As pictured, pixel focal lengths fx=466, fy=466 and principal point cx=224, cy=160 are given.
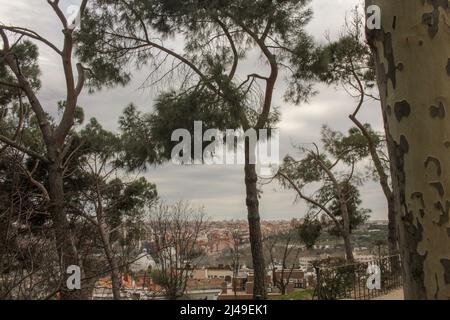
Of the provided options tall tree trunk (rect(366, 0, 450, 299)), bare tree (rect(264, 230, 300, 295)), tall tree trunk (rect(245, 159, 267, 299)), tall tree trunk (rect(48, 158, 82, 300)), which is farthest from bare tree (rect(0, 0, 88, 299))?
tall tree trunk (rect(366, 0, 450, 299))

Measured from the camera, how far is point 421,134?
1313mm

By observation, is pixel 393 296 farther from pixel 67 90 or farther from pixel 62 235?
pixel 67 90

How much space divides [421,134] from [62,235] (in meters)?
4.87

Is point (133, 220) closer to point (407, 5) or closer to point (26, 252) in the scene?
point (26, 252)

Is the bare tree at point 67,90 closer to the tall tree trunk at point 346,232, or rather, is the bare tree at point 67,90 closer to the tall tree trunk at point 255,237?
the tall tree trunk at point 255,237

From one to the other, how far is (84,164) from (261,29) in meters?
5.30

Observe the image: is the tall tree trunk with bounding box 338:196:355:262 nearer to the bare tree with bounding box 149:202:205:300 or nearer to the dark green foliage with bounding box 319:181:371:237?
the dark green foliage with bounding box 319:181:371:237

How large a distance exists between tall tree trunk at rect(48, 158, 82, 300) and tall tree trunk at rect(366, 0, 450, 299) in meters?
3.23

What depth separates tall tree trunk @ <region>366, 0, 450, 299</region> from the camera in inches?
51.3

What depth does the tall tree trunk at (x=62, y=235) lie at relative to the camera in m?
4.37

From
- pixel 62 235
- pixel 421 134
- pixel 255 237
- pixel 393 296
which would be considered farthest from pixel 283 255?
pixel 421 134

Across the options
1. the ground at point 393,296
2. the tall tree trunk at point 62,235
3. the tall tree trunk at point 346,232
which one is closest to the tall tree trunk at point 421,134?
the tall tree trunk at point 62,235

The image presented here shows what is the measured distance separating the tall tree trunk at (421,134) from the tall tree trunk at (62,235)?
323 centimetres

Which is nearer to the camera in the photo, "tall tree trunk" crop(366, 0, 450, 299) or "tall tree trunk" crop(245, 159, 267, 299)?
"tall tree trunk" crop(366, 0, 450, 299)
